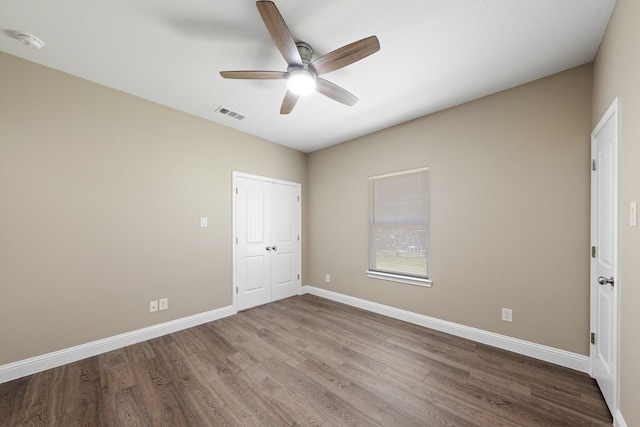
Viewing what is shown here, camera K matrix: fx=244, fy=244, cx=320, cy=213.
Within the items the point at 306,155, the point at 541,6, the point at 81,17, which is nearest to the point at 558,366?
the point at 541,6

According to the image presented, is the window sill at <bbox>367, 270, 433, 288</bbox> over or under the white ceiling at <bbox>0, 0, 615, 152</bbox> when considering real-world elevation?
under

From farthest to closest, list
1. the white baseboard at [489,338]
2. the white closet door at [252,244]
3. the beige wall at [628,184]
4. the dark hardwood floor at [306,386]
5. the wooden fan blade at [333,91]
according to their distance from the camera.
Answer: the white closet door at [252,244], the white baseboard at [489,338], the wooden fan blade at [333,91], the dark hardwood floor at [306,386], the beige wall at [628,184]

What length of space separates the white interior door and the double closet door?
371 centimetres

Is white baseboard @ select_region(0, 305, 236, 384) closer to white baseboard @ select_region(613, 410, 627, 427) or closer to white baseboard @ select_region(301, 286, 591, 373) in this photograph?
white baseboard @ select_region(301, 286, 591, 373)

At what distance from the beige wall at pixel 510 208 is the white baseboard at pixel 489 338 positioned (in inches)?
2.4

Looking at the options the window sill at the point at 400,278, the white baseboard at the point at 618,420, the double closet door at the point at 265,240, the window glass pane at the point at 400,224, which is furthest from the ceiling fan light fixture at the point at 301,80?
the white baseboard at the point at 618,420

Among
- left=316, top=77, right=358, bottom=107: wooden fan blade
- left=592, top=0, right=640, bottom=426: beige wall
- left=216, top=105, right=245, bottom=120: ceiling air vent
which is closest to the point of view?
left=592, top=0, right=640, bottom=426: beige wall

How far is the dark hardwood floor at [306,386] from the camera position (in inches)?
65.8

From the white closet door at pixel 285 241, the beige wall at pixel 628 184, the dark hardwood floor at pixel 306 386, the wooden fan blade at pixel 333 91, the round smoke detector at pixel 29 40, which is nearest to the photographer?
the beige wall at pixel 628 184

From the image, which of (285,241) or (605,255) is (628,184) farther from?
(285,241)

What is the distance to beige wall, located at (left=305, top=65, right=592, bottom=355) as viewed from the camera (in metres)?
2.21

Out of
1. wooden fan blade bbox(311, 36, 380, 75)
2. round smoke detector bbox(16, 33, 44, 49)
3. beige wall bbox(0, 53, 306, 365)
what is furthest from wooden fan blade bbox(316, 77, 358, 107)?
round smoke detector bbox(16, 33, 44, 49)

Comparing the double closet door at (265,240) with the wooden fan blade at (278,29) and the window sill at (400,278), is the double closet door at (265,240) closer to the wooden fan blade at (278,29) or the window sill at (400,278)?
the window sill at (400,278)

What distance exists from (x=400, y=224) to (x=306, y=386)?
2.29 m
